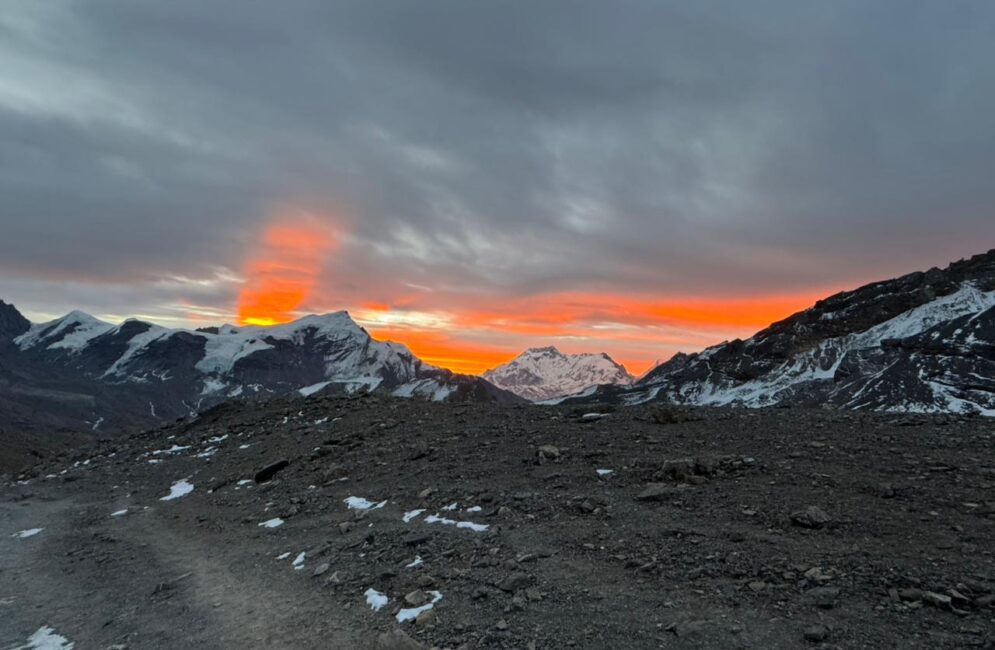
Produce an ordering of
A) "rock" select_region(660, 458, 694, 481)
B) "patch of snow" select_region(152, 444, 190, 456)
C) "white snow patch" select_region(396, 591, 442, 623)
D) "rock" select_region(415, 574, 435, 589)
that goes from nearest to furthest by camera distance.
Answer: "white snow patch" select_region(396, 591, 442, 623)
"rock" select_region(415, 574, 435, 589)
"rock" select_region(660, 458, 694, 481)
"patch of snow" select_region(152, 444, 190, 456)

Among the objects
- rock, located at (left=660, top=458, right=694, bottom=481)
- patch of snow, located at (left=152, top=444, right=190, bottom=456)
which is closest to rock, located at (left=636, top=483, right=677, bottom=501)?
rock, located at (left=660, top=458, right=694, bottom=481)

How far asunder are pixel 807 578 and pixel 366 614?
7.48 m

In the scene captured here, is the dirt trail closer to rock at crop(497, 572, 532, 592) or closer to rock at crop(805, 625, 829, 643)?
rock at crop(497, 572, 532, 592)

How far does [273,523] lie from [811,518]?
14.2 meters

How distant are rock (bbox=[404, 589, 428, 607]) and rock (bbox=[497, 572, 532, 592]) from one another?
138 centimetres

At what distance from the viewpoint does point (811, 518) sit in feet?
36.1

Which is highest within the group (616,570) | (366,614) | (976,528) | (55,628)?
(976,528)

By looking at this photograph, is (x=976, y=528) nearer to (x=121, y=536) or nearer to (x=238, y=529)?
(x=238, y=529)

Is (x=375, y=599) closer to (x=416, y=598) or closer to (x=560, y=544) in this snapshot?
(x=416, y=598)

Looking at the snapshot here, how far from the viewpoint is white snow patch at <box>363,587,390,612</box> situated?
10.5 meters

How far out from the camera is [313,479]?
2050 centimetres

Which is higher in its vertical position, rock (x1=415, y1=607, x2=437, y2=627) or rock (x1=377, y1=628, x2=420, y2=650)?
rock (x1=415, y1=607, x2=437, y2=627)

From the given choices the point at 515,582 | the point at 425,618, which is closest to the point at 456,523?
the point at 515,582

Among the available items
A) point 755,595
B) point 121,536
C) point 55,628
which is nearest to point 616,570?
point 755,595
